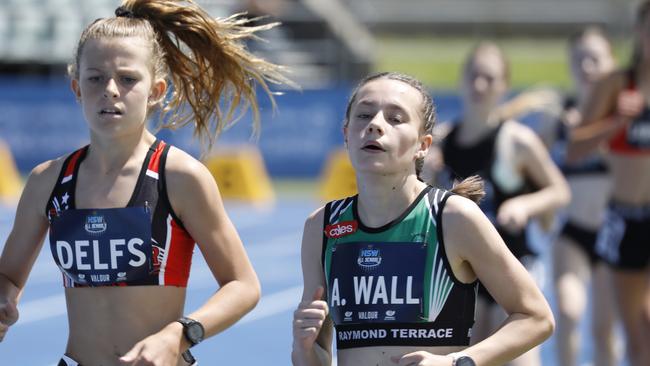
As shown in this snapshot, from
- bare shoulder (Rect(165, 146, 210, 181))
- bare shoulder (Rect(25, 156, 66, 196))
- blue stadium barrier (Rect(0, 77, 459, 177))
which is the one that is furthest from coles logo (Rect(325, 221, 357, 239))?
Answer: blue stadium barrier (Rect(0, 77, 459, 177))

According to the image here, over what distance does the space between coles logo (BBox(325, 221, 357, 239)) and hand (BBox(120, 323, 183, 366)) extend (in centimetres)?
57

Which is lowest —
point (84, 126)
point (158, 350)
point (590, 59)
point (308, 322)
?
point (158, 350)

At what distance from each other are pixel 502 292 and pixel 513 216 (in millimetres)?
2837

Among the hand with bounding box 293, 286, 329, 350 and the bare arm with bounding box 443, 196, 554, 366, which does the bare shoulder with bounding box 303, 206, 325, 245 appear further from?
the bare arm with bounding box 443, 196, 554, 366

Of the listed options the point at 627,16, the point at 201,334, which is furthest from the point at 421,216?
the point at 627,16

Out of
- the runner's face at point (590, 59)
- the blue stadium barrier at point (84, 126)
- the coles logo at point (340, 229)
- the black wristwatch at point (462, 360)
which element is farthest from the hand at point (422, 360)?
the blue stadium barrier at point (84, 126)

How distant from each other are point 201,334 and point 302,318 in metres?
0.46

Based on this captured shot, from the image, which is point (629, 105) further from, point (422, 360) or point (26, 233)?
point (26, 233)

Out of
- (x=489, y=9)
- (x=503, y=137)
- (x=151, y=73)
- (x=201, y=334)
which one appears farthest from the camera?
(x=489, y=9)

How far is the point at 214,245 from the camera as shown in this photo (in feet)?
13.8

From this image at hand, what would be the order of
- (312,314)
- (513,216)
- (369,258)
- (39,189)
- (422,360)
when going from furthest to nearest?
(513,216) → (39,189) → (369,258) → (312,314) → (422,360)

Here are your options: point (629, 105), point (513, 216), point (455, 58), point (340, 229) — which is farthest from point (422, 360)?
point (455, 58)

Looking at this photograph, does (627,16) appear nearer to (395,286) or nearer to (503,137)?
(503,137)

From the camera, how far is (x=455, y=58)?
30.8 metres
